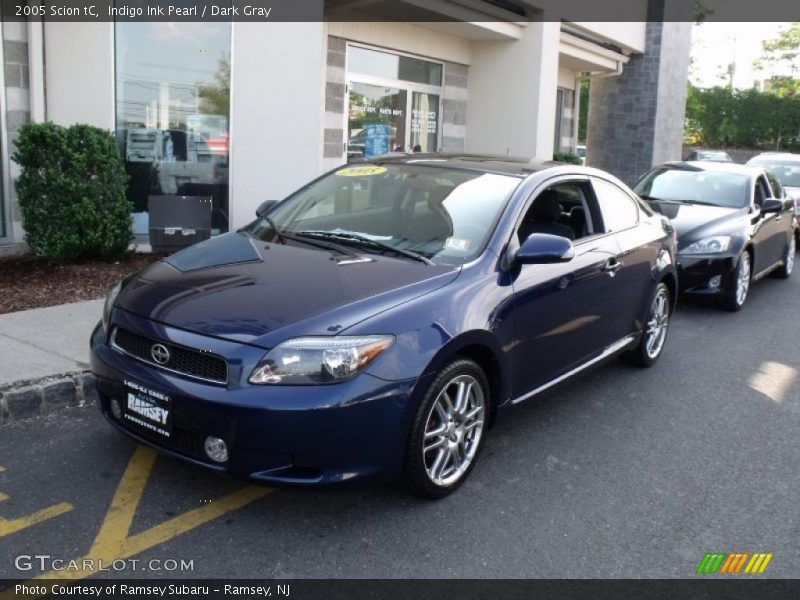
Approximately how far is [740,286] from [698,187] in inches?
65.7

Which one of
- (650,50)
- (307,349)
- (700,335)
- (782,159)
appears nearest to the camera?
(307,349)

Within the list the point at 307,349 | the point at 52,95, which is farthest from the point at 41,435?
the point at 52,95

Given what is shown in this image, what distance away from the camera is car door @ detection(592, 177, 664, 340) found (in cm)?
540

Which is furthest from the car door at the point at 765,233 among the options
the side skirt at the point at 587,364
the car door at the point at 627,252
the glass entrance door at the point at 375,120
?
the glass entrance door at the point at 375,120

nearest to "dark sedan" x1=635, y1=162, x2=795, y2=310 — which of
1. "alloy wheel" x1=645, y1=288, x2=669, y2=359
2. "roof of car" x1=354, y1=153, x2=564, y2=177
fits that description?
"alloy wheel" x1=645, y1=288, x2=669, y2=359

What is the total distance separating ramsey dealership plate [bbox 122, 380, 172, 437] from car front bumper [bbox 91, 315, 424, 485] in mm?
30

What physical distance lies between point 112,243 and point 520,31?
8793 mm

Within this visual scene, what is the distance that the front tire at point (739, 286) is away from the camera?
8.40 metres

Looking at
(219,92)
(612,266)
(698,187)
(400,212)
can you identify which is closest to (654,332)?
(612,266)

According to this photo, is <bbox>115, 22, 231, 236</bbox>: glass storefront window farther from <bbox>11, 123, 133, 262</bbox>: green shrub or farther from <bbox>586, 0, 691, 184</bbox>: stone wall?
<bbox>586, 0, 691, 184</bbox>: stone wall

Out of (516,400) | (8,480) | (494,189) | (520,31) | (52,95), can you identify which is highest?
(520,31)

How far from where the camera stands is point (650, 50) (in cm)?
1995

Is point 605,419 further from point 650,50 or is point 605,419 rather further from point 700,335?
point 650,50

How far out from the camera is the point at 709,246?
328 inches
